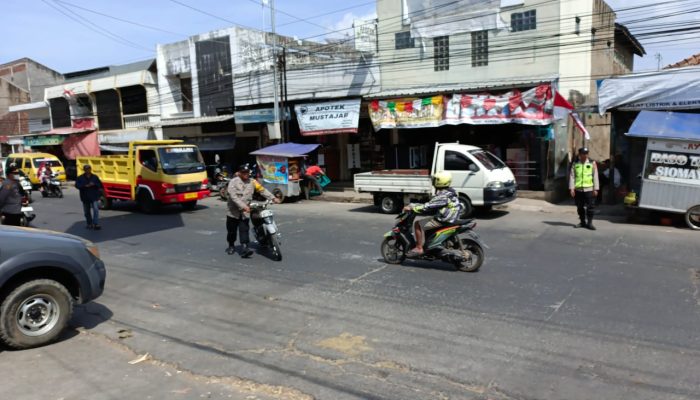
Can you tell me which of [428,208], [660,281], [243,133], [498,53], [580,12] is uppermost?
[580,12]

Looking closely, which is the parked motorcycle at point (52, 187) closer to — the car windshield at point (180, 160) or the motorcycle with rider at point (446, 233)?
the car windshield at point (180, 160)

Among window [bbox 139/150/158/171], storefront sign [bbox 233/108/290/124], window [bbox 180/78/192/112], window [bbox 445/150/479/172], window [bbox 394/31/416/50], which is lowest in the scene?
window [bbox 445/150/479/172]

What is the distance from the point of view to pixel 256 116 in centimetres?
2267

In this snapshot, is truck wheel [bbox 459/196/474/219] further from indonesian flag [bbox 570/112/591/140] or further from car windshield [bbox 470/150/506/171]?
indonesian flag [bbox 570/112/591/140]

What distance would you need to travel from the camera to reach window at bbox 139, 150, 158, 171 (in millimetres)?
16125

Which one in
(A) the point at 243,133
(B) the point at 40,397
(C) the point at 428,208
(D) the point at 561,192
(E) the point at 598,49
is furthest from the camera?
(A) the point at 243,133

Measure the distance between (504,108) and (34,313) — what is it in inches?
572

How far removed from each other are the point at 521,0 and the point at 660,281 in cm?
1355

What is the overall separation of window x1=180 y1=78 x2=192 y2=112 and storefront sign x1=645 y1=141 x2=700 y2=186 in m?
23.9

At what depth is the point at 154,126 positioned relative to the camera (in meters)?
29.1

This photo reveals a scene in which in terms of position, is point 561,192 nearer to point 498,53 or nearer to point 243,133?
point 498,53

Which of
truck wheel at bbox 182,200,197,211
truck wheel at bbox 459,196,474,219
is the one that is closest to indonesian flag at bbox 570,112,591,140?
truck wheel at bbox 459,196,474,219

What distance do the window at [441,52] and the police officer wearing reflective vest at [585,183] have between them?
358 inches

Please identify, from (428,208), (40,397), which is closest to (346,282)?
(428,208)
